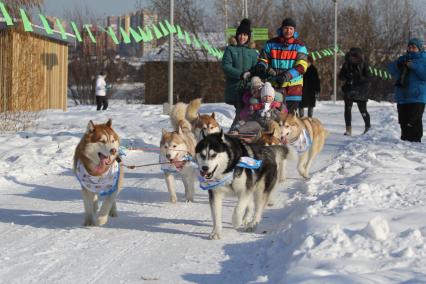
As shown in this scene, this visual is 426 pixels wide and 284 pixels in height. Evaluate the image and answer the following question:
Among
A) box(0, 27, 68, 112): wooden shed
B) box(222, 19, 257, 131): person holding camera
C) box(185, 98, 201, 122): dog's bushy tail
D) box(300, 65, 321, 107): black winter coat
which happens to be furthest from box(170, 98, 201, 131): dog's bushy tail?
box(300, 65, 321, 107): black winter coat

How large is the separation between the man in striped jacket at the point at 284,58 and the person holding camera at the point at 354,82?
15.0ft

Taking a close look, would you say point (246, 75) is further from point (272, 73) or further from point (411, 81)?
point (411, 81)

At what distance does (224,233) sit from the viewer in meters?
4.84

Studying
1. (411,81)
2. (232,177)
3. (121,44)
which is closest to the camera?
(232,177)

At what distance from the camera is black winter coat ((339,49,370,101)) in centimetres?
1195

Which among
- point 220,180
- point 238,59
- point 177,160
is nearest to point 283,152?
point 177,160

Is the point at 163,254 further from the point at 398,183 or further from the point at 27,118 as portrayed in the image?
the point at 27,118

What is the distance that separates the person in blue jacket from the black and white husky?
5018 mm

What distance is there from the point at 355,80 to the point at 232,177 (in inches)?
312

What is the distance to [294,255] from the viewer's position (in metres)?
3.69

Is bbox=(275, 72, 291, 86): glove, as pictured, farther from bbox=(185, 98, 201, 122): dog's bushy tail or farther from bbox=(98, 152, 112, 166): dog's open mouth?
bbox=(98, 152, 112, 166): dog's open mouth

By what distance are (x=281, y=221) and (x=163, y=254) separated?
136cm

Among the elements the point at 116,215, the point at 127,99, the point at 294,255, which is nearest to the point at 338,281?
the point at 294,255

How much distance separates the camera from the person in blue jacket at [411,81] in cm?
919
